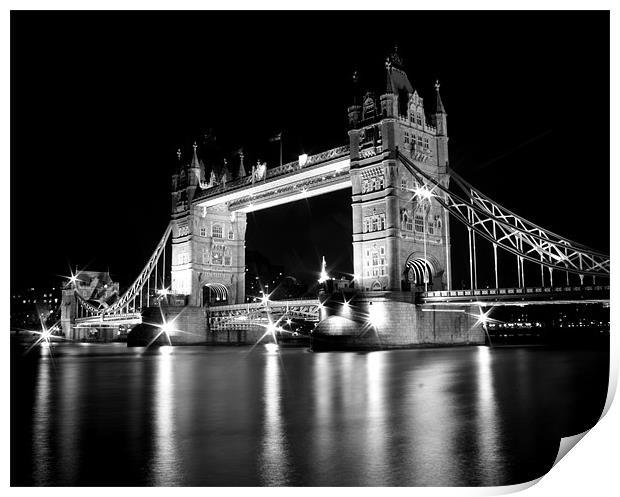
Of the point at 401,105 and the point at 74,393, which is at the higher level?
the point at 401,105

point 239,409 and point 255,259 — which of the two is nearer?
point 239,409

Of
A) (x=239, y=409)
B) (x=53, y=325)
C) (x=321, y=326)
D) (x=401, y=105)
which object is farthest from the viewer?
(x=53, y=325)

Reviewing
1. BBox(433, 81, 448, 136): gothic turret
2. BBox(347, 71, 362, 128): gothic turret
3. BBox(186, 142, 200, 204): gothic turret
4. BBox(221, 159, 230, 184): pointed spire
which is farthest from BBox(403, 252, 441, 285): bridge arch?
BBox(186, 142, 200, 204): gothic turret

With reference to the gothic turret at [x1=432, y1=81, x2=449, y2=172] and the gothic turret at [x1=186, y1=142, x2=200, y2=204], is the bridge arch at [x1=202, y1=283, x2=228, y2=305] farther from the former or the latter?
the gothic turret at [x1=432, y1=81, x2=449, y2=172]

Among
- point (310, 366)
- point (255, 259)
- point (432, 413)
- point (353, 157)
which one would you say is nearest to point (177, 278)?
point (353, 157)

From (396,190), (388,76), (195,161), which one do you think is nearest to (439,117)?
(388,76)
